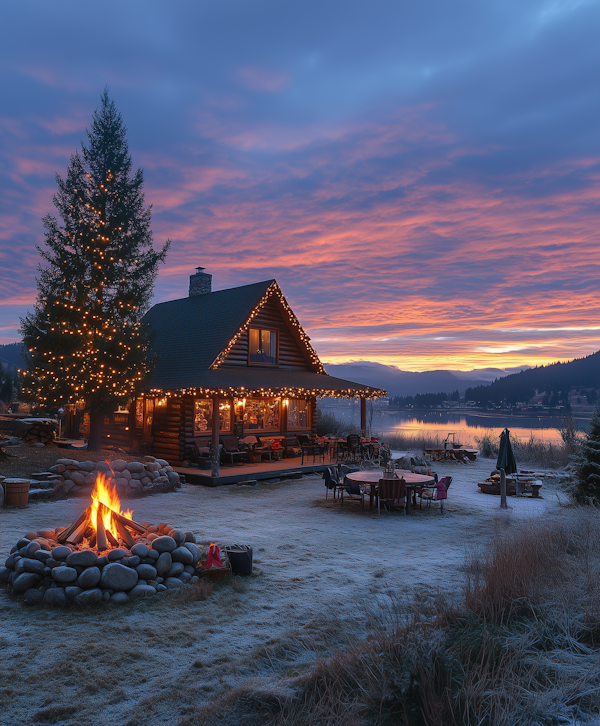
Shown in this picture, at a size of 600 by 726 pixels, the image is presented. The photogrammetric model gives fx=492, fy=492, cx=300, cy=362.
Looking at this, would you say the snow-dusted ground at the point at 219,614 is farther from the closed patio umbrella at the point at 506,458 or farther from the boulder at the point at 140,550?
the closed patio umbrella at the point at 506,458

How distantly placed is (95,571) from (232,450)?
447 inches

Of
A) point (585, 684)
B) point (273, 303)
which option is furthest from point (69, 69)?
point (585, 684)

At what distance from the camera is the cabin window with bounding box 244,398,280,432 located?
63.4ft

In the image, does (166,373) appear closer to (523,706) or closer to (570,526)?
(570,526)

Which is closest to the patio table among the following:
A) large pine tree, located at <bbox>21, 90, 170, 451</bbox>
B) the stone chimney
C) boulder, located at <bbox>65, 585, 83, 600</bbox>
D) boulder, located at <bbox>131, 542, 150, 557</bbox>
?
boulder, located at <bbox>131, 542, 150, 557</bbox>

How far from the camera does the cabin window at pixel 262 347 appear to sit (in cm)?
2003

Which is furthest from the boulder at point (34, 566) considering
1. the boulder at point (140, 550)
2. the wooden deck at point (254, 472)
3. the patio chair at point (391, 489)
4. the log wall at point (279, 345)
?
the log wall at point (279, 345)

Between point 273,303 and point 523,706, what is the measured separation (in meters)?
18.0

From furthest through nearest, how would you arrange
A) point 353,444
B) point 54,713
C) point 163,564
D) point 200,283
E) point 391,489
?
point 200,283 < point 353,444 < point 391,489 < point 163,564 < point 54,713

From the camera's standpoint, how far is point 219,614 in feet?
18.4

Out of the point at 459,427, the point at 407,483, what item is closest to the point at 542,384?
the point at 459,427

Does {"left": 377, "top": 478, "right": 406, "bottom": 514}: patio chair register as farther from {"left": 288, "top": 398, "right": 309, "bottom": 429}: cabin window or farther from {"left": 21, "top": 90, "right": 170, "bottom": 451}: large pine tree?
{"left": 288, "top": 398, "right": 309, "bottom": 429}: cabin window

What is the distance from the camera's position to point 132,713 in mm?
3689

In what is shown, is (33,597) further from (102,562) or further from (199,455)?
(199,455)
